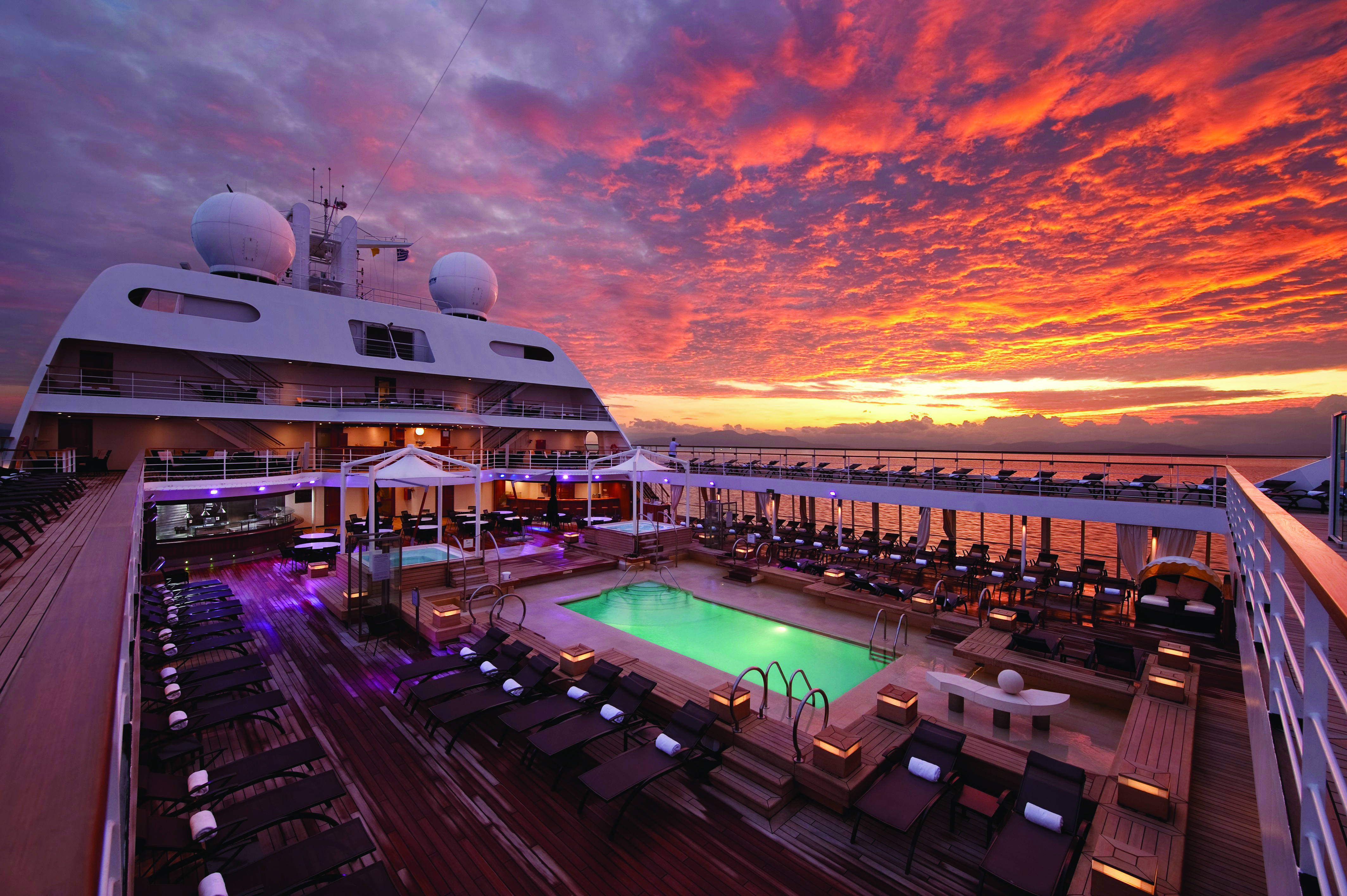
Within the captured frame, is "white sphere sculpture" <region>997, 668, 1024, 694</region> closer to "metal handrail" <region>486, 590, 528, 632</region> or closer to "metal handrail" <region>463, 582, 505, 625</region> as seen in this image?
"metal handrail" <region>486, 590, 528, 632</region>

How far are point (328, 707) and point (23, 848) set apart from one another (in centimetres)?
833

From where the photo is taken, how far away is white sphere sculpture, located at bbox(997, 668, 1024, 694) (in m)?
7.00

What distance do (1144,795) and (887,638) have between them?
19.2ft

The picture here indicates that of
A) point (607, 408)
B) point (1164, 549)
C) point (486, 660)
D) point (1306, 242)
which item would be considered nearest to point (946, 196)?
point (1306, 242)

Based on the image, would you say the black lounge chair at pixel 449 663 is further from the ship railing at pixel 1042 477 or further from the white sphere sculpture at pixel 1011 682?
the ship railing at pixel 1042 477

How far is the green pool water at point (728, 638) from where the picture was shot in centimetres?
951

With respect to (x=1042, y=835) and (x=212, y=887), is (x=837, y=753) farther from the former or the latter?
(x=212, y=887)

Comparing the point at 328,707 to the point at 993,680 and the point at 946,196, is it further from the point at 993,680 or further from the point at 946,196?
the point at 946,196

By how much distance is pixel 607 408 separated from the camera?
29.8 m

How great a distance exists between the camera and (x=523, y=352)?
28594 millimetres

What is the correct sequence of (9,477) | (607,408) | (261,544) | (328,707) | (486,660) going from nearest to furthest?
(328,707), (486,660), (9,477), (261,544), (607,408)

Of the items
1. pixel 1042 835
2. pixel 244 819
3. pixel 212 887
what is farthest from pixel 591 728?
pixel 1042 835

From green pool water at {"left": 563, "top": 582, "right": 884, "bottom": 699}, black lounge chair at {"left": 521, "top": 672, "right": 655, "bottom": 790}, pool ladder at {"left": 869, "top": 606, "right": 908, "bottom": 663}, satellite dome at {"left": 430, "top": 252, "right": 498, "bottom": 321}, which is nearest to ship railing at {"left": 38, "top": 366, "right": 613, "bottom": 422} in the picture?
satellite dome at {"left": 430, "top": 252, "right": 498, "bottom": 321}

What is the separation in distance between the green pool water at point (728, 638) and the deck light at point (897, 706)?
5.79 feet
